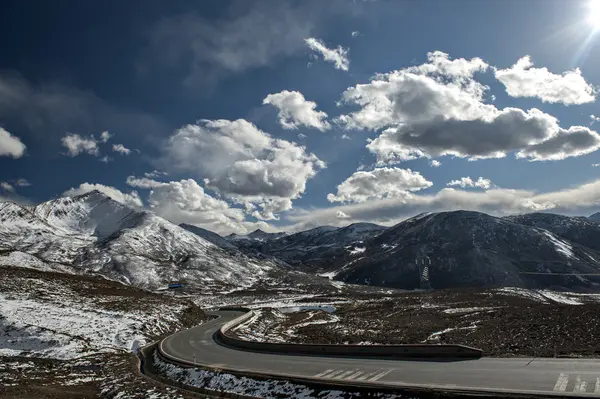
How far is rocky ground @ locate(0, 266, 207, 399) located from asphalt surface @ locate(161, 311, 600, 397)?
6.79 meters

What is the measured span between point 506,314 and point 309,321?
29.4 metres

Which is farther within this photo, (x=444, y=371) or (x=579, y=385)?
(x=444, y=371)

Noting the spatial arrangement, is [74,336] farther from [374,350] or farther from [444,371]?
[444,371]

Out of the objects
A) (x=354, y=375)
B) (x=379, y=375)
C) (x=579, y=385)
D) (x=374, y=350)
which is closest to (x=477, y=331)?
(x=374, y=350)

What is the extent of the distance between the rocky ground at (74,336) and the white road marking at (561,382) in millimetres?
20030

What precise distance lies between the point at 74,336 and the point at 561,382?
4217 cm

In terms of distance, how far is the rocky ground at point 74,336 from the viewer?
27234 millimetres

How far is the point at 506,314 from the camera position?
5788 cm

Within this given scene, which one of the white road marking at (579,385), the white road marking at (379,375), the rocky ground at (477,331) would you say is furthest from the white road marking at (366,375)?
the white road marking at (579,385)

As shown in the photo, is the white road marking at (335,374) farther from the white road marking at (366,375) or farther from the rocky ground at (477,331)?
the rocky ground at (477,331)

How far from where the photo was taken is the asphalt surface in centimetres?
1872

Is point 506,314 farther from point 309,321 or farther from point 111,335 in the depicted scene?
point 111,335

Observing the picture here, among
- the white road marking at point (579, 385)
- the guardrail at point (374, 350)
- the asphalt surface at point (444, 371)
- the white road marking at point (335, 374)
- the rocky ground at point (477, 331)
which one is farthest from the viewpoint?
the rocky ground at point (477, 331)

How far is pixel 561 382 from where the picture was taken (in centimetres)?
1866
